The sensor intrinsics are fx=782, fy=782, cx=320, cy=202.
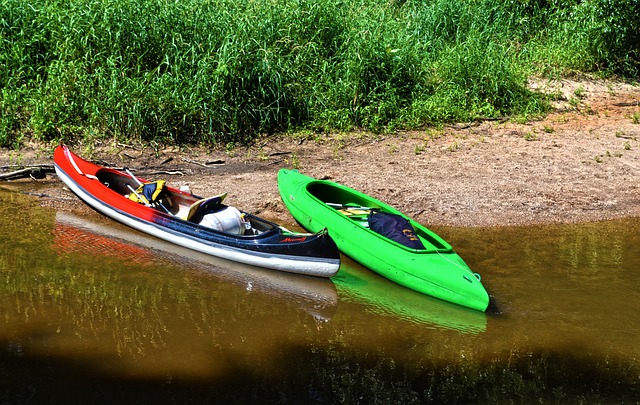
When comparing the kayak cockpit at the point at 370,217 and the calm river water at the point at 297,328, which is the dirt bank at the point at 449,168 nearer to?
the kayak cockpit at the point at 370,217

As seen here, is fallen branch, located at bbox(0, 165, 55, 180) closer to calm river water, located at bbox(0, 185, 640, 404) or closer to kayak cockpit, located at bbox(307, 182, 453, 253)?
calm river water, located at bbox(0, 185, 640, 404)

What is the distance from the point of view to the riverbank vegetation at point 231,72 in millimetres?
11516

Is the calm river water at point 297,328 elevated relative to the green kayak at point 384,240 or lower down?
lower down

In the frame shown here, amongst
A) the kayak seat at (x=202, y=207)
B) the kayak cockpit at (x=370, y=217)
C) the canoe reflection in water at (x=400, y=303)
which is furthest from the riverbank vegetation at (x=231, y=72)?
the canoe reflection in water at (x=400, y=303)

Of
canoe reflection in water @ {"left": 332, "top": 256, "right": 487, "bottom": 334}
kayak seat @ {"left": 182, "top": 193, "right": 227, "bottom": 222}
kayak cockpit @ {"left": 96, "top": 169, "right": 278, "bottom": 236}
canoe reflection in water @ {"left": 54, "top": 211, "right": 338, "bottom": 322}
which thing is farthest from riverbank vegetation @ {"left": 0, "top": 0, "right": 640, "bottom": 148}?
canoe reflection in water @ {"left": 332, "top": 256, "right": 487, "bottom": 334}

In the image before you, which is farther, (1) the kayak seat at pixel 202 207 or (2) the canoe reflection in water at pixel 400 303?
(1) the kayak seat at pixel 202 207

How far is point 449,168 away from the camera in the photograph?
11102mm

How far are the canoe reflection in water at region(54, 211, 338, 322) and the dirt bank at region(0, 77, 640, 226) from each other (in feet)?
3.19

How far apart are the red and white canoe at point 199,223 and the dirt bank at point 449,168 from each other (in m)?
0.57

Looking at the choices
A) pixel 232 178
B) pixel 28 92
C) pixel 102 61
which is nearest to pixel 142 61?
pixel 102 61

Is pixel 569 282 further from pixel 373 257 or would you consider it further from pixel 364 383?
pixel 364 383

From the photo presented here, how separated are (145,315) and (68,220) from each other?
9.67ft

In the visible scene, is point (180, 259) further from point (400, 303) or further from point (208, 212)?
point (400, 303)

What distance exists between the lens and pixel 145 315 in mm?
7164
